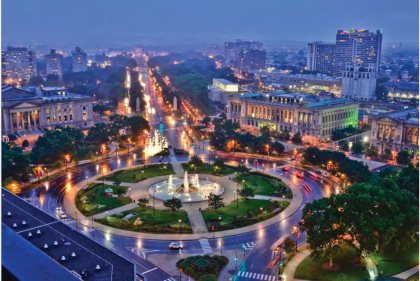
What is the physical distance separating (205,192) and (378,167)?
127ft

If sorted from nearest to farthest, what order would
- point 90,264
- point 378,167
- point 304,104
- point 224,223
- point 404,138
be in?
1. point 90,264
2. point 224,223
3. point 378,167
4. point 404,138
5. point 304,104

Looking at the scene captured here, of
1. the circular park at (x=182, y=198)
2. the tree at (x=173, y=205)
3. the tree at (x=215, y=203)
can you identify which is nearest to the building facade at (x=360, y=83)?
the circular park at (x=182, y=198)

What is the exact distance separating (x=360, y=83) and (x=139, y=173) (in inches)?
5373

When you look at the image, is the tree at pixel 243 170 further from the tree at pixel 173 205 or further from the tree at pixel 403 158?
the tree at pixel 403 158

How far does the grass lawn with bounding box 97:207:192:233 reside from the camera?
188 feet

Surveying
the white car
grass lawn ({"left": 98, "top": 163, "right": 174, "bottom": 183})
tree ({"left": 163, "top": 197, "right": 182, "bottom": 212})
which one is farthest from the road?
tree ({"left": 163, "top": 197, "right": 182, "bottom": 212})

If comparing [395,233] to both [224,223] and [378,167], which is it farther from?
[378,167]

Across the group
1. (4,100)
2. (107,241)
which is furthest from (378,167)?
(4,100)

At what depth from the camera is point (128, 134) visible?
11062cm

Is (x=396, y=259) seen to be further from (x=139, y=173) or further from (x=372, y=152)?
(x=372, y=152)

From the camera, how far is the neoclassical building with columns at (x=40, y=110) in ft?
379

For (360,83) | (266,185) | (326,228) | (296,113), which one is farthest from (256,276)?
(360,83)

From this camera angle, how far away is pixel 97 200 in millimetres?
68438

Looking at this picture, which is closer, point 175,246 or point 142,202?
point 175,246
